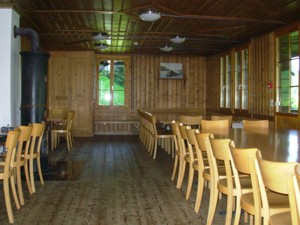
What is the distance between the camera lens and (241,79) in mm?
9867

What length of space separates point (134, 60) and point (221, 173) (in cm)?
956

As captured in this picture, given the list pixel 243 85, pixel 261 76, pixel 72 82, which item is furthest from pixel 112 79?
pixel 261 76

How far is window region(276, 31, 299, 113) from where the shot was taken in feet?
23.7

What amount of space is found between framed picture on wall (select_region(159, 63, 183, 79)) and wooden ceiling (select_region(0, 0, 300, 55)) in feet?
8.06

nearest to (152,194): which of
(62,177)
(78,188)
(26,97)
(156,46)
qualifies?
(78,188)

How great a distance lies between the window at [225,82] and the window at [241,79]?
60 centimetres

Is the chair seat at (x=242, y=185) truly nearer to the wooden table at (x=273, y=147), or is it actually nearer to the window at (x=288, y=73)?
the wooden table at (x=273, y=147)

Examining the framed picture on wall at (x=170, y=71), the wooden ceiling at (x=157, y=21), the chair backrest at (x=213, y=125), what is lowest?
the chair backrest at (x=213, y=125)

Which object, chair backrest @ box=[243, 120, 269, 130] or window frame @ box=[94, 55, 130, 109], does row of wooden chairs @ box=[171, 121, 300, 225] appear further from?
window frame @ box=[94, 55, 130, 109]

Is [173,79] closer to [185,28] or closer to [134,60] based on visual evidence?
[134,60]

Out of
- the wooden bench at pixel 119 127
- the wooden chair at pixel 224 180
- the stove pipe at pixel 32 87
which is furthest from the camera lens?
the wooden bench at pixel 119 127

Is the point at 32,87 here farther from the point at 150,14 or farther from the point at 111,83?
the point at 111,83

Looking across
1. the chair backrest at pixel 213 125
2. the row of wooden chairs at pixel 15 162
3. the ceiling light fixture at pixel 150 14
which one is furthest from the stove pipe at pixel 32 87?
the chair backrest at pixel 213 125

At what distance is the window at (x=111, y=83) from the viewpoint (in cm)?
1277
